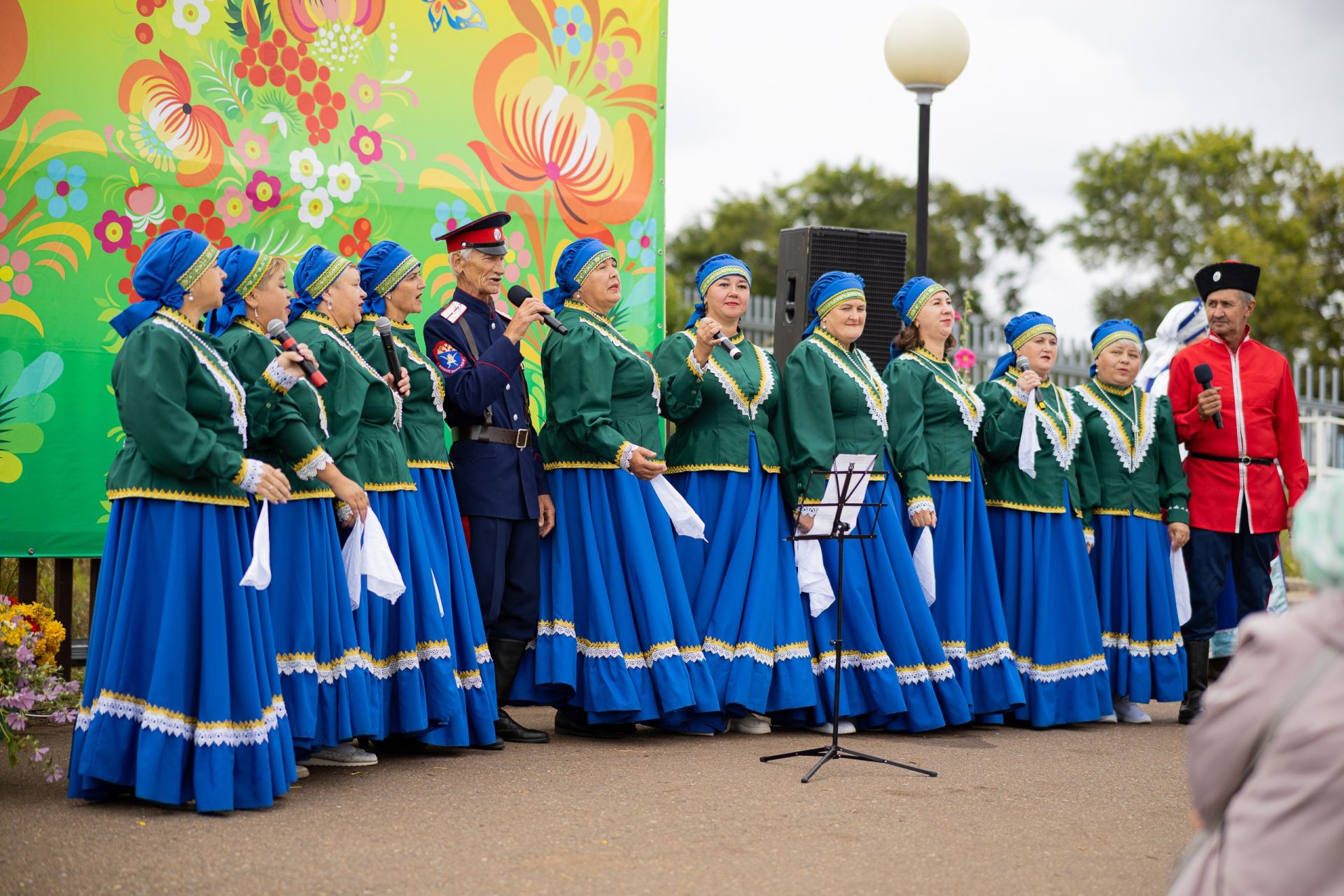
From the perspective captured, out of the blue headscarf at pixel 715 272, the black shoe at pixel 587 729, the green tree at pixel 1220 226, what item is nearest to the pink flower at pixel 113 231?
the blue headscarf at pixel 715 272

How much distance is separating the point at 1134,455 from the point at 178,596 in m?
4.84

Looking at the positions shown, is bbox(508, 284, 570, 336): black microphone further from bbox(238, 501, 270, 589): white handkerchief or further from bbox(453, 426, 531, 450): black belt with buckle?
bbox(238, 501, 270, 589): white handkerchief

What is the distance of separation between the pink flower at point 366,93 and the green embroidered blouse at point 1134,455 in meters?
3.85

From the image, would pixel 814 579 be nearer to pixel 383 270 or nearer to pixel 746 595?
pixel 746 595

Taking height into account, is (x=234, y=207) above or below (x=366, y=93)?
below

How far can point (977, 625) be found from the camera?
7031 mm


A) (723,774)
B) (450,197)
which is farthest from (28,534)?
(723,774)

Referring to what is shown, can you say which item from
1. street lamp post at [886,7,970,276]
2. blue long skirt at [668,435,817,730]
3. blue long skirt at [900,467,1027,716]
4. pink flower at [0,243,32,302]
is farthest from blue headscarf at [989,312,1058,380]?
pink flower at [0,243,32,302]

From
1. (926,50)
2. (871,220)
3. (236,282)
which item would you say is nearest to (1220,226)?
(871,220)

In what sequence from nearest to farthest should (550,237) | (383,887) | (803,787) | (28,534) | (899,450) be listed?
1. (383,887)
2. (803,787)
3. (28,534)
4. (899,450)
5. (550,237)

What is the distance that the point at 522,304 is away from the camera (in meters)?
6.04

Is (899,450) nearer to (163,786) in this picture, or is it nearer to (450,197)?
(450,197)

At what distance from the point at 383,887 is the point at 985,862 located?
69.5 inches

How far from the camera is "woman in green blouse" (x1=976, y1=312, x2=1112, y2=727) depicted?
711 centimetres
